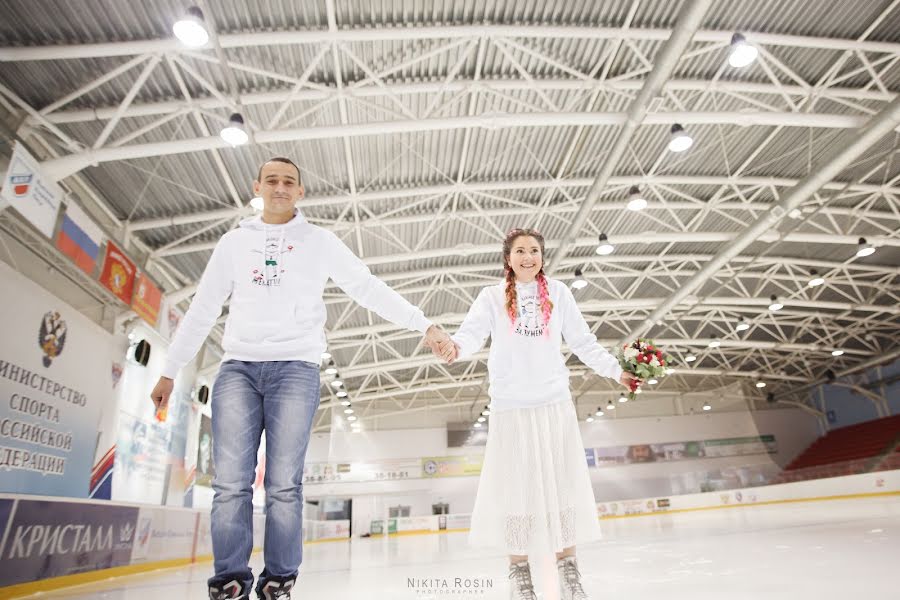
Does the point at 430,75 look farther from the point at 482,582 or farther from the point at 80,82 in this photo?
the point at 482,582

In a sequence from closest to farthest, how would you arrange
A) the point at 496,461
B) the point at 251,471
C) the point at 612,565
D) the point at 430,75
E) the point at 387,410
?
the point at 251,471
the point at 496,461
the point at 612,565
the point at 430,75
the point at 387,410

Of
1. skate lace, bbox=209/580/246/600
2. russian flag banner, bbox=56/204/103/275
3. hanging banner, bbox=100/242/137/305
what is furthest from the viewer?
hanging banner, bbox=100/242/137/305

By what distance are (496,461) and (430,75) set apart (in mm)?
8476

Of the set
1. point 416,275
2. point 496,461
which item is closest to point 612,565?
point 496,461

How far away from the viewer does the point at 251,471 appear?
2328mm

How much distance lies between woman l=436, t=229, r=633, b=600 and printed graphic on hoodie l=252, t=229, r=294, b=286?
966mm

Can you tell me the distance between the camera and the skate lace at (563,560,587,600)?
2.52 meters

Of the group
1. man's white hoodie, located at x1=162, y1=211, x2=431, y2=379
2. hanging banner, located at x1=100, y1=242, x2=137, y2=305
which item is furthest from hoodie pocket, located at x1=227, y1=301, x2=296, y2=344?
hanging banner, located at x1=100, y1=242, x2=137, y2=305

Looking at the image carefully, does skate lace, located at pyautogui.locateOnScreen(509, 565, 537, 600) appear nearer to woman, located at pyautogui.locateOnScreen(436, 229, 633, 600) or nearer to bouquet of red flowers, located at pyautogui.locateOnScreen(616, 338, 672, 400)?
woman, located at pyautogui.locateOnScreen(436, 229, 633, 600)

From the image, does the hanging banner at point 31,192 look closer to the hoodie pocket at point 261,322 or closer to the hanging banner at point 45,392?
the hanging banner at point 45,392

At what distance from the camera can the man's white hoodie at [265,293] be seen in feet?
7.99

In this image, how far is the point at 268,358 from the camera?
95.0 inches

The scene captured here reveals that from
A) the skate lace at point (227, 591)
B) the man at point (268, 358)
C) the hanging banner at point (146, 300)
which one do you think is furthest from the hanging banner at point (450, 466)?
the skate lace at point (227, 591)

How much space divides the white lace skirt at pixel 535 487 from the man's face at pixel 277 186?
1563 mm
